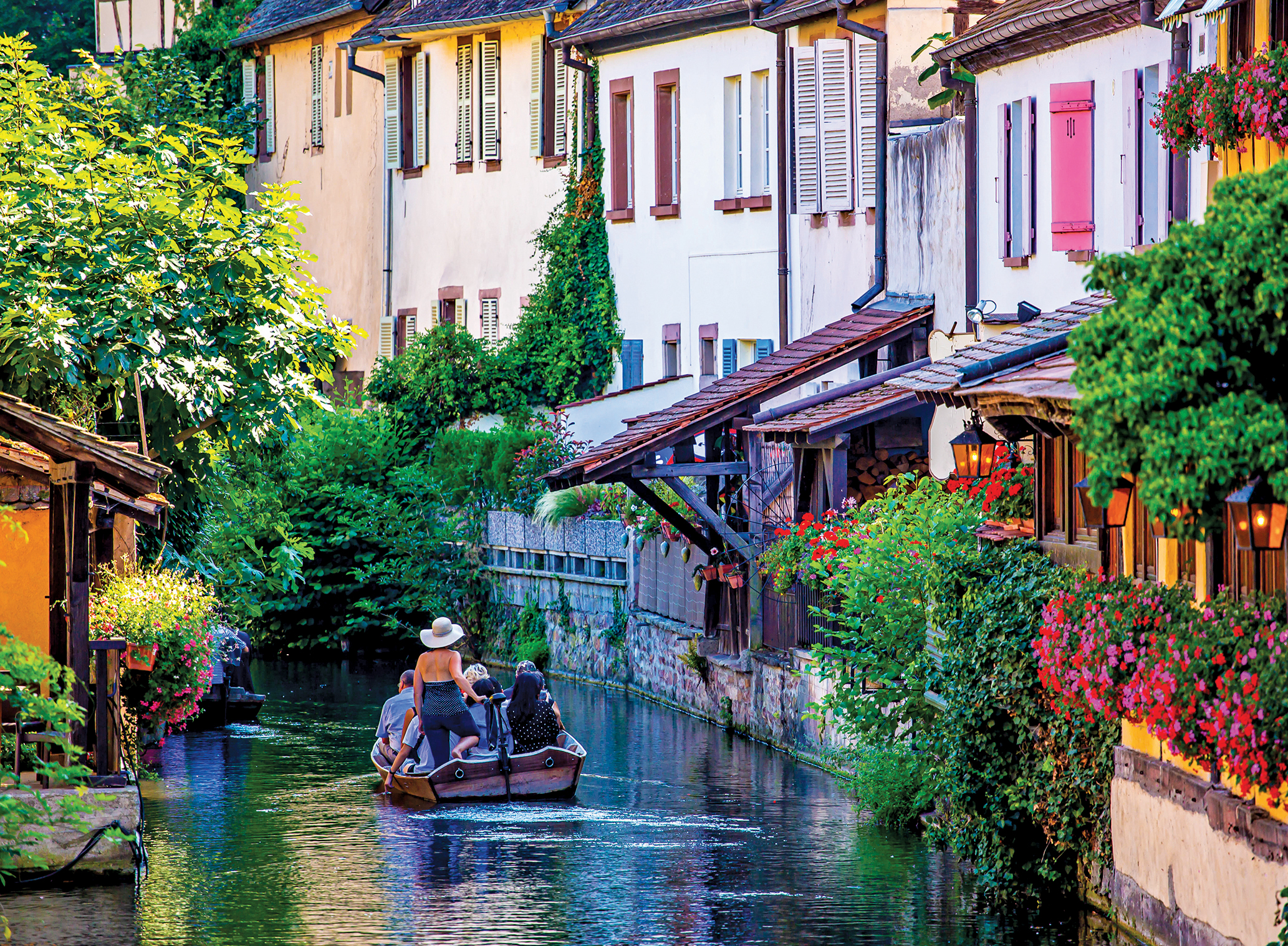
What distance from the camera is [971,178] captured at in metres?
22.5

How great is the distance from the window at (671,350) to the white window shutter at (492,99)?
5672 mm

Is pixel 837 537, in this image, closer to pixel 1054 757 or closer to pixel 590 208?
pixel 1054 757

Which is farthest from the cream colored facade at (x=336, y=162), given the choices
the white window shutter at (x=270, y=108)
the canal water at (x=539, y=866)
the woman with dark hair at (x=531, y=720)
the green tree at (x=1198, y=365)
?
the green tree at (x=1198, y=365)

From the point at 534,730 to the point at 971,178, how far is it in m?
6.67

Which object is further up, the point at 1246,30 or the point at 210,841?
Result: the point at 1246,30

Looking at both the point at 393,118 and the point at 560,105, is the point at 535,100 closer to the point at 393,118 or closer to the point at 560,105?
the point at 560,105

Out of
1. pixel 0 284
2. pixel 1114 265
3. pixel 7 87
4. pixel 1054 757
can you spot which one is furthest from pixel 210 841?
pixel 1114 265

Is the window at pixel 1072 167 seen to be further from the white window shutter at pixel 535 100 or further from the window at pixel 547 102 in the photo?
the white window shutter at pixel 535 100

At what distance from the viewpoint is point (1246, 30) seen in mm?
13547

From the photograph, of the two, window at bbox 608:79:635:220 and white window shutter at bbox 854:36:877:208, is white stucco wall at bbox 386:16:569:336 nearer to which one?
window at bbox 608:79:635:220

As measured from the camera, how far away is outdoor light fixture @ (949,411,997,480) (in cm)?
1822

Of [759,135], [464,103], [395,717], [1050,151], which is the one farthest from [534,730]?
A: [464,103]

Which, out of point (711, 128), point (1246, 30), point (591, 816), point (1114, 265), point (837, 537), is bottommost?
point (591, 816)

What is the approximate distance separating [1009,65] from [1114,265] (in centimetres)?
1268
